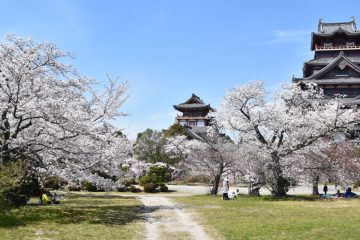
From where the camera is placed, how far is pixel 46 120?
649 inches

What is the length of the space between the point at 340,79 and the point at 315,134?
3484 centimetres

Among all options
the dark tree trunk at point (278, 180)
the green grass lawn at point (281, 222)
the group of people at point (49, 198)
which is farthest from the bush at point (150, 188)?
the green grass lawn at point (281, 222)

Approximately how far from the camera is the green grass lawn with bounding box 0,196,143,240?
13414 mm

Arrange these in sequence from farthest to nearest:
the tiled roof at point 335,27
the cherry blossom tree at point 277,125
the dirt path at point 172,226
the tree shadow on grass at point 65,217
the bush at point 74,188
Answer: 1. the tiled roof at point 335,27
2. the bush at point 74,188
3. the cherry blossom tree at point 277,125
4. the tree shadow on grass at point 65,217
5. the dirt path at point 172,226

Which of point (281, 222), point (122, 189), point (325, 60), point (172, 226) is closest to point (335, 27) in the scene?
point (325, 60)

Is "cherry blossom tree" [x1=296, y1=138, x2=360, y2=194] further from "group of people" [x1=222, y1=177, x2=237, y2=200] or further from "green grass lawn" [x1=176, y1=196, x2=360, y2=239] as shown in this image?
"green grass lawn" [x1=176, y1=196, x2=360, y2=239]

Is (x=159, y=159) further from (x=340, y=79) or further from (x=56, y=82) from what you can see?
(x=56, y=82)

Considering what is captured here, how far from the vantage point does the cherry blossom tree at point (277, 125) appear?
2638 cm

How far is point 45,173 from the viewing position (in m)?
19.4

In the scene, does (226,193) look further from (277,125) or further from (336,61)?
(336,61)

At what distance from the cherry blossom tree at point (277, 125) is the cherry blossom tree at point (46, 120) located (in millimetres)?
10337

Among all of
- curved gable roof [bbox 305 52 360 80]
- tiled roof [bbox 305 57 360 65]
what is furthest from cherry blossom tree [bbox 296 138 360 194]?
tiled roof [bbox 305 57 360 65]

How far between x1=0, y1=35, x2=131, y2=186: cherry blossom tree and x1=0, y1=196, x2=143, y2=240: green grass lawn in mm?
→ 1707

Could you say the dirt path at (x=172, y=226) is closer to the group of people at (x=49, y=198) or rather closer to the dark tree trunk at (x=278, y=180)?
the group of people at (x=49, y=198)
